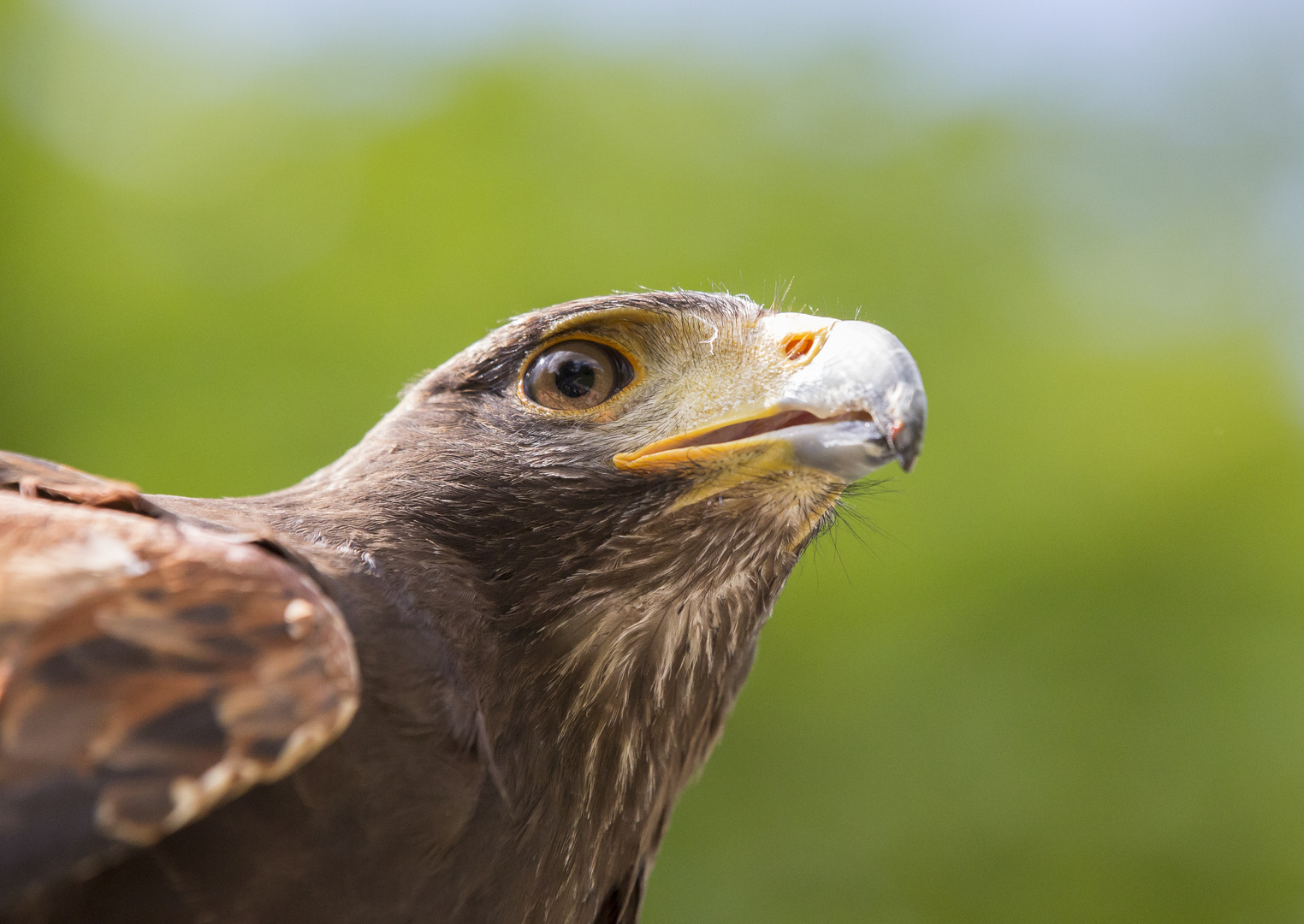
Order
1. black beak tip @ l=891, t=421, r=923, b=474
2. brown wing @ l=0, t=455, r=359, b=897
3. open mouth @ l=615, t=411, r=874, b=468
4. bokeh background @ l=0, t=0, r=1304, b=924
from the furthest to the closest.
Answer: bokeh background @ l=0, t=0, r=1304, b=924 → open mouth @ l=615, t=411, r=874, b=468 → black beak tip @ l=891, t=421, r=923, b=474 → brown wing @ l=0, t=455, r=359, b=897

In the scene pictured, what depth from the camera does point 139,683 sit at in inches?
63.6

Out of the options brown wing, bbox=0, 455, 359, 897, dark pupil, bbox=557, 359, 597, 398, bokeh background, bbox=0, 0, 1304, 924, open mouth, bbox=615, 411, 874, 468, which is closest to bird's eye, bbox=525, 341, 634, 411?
dark pupil, bbox=557, 359, 597, 398

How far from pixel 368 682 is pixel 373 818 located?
0.22m

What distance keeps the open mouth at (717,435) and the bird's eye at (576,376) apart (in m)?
0.19

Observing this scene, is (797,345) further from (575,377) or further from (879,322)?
(879,322)

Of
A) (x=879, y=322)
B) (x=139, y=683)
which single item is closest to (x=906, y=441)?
(x=139, y=683)

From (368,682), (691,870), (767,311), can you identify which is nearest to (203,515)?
(368,682)

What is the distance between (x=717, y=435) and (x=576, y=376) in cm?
36

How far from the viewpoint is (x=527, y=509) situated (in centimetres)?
243

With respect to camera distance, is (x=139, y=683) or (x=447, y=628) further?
(x=447, y=628)

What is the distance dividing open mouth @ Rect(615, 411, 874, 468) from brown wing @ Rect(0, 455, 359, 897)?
2.61 ft

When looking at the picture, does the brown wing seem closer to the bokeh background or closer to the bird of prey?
the bird of prey

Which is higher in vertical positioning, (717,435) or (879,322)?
(879,322)

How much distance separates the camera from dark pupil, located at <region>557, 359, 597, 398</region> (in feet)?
8.32
